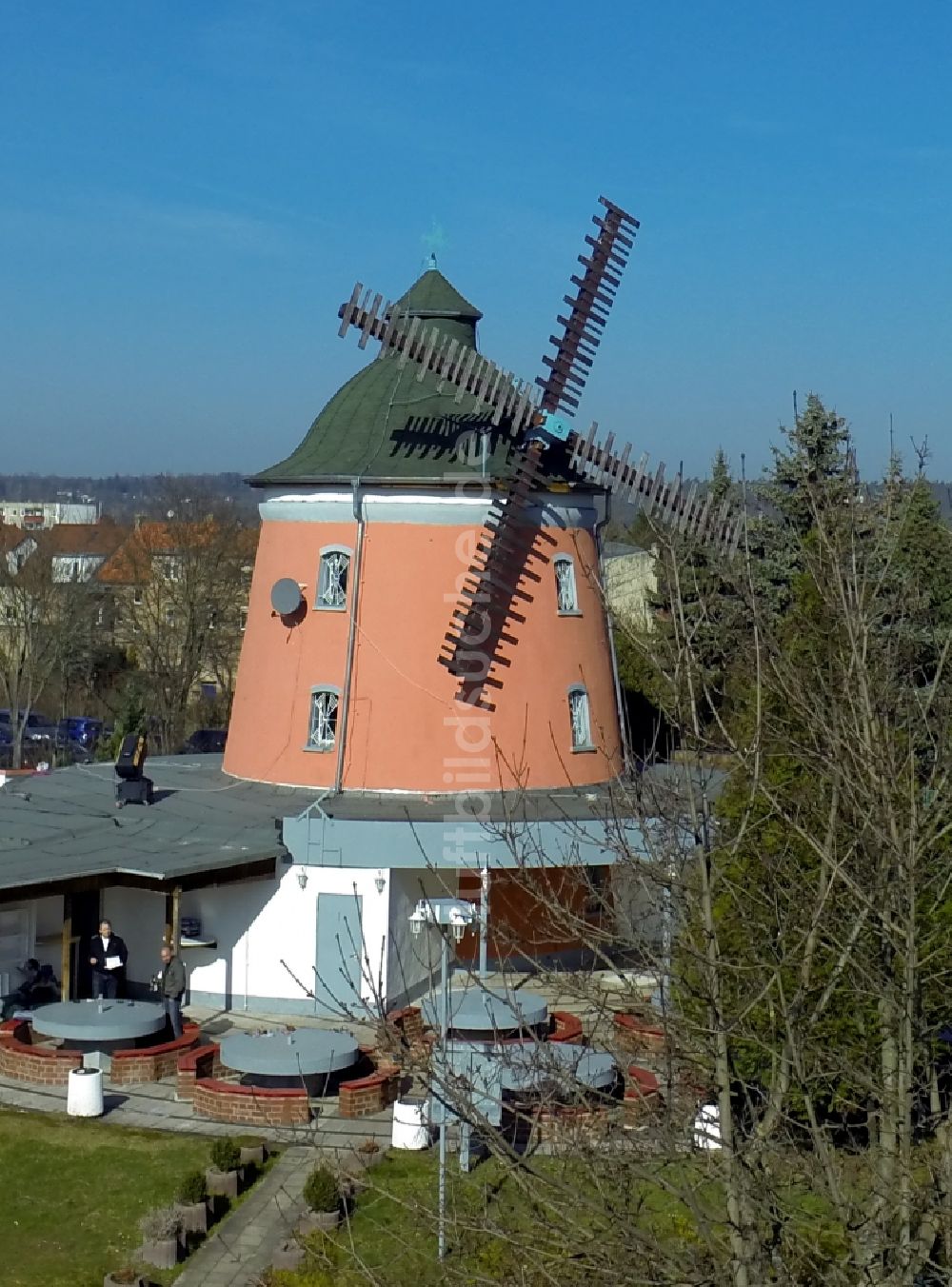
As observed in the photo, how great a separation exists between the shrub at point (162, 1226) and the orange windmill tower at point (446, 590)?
8098 millimetres

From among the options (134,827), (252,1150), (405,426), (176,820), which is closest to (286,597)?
(405,426)

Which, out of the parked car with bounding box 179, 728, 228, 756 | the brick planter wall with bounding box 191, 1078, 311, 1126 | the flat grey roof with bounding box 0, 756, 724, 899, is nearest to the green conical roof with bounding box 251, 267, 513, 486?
the flat grey roof with bounding box 0, 756, 724, 899

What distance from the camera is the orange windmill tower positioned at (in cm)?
2250

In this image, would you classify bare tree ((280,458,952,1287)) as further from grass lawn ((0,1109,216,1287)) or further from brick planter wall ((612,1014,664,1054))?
grass lawn ((0,1109,216,1287))

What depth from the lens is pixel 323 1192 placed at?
13609 millimetres

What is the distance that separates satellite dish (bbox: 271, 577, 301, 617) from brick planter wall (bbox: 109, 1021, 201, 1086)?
6.72 meters

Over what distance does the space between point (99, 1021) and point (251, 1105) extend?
2104 millimetres

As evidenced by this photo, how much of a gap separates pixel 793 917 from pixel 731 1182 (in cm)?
252

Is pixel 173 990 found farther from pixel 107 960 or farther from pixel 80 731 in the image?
pixel 80 731

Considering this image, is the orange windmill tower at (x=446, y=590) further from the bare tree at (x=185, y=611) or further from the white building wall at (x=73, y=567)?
the white building wall at (x=73, y=567)

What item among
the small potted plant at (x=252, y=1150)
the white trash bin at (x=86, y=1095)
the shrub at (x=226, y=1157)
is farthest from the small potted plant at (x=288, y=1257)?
the white trash bin at (x=86, y=1095)

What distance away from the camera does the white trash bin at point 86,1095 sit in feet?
55.1

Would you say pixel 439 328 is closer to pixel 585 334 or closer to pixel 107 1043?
pixel 585 334

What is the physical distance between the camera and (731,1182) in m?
7.64
